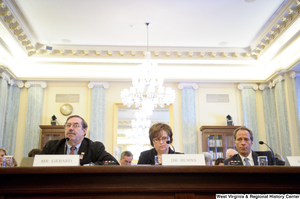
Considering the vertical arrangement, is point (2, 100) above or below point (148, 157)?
above

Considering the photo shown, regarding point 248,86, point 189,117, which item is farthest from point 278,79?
point 189,117

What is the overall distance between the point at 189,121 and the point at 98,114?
2662mm

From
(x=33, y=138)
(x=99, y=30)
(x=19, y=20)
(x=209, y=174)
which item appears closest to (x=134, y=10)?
(x=99, y=30)

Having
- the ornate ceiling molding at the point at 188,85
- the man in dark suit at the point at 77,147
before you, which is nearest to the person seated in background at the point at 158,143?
the man in dark suit at the point at 77,147

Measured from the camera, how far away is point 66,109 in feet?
27.8

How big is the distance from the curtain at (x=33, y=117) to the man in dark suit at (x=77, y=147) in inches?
212

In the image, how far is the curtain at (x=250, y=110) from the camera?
8406 millimetres

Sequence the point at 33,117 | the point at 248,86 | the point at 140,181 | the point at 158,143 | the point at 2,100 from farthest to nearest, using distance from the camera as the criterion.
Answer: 1. the point at 248,86
2. the point at 33,117
3. the point at 2,100
4. the point at 158,143
5. the point at 140,181

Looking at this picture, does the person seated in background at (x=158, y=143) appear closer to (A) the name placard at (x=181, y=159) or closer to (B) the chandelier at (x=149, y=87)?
(A) the name placard at (x=181, y=159)

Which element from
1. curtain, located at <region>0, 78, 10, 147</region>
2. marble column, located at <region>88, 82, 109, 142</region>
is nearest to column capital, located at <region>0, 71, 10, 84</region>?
curtain, located at <region>0, 78, 10, 147</region>

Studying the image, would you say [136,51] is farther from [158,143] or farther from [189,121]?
[158,143]

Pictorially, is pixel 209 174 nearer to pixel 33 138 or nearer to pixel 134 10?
pixel 134 10

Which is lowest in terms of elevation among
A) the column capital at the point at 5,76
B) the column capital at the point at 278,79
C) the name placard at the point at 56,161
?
the name placard at the point at 56,161

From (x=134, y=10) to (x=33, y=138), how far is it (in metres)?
4.57
